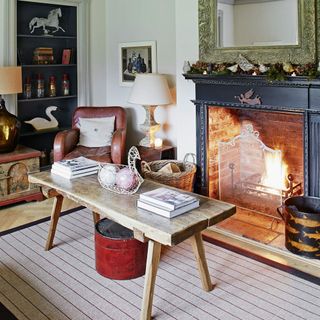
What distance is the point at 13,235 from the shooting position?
344 cm

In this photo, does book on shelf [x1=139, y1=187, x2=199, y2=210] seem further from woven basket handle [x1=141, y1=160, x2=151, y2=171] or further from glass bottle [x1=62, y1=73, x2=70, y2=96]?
glass bottle [x1=62, y1=73, x2=70, y2=96]

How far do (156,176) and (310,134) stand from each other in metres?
1.36

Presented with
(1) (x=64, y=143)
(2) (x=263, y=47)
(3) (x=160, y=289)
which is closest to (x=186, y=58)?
(2) (x=263, y=47)

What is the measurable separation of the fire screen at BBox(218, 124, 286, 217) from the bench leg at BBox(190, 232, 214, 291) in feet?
4.14

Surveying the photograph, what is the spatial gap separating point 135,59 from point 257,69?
1987 millimetres

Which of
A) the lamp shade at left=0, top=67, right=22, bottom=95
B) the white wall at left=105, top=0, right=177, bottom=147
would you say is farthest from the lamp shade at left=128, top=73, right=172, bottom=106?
the lamp shade at left=0, top=67, right=22, bottom=95

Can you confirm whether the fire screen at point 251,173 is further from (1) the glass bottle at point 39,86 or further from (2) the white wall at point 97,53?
(1) the glass bottle at point 39,86

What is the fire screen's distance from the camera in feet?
11.7

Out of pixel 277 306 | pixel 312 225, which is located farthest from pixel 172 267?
pixel 312 225

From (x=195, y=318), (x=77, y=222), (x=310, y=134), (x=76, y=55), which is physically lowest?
(x=195, y=318)

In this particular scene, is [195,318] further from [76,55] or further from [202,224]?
[76,55]

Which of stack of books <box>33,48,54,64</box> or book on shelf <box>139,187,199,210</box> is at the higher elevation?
stack of books <box>33,48,54,64</box>

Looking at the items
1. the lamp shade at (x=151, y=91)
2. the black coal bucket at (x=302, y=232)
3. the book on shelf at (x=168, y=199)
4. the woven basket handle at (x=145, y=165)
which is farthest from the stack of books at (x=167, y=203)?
the lamp shade at (x=151, y=91)

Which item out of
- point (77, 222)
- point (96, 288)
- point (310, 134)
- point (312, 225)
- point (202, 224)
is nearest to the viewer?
point (202, 224)
